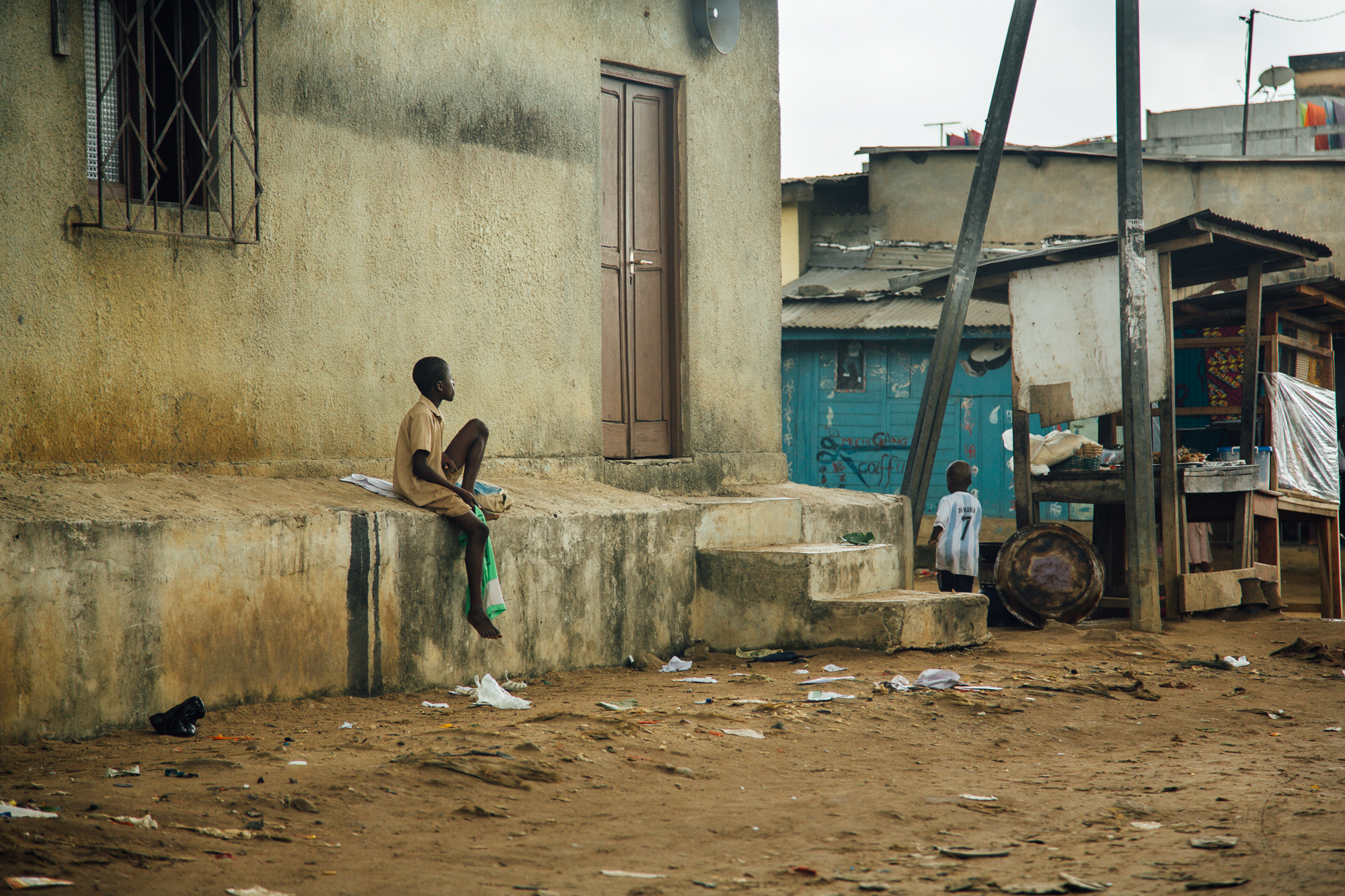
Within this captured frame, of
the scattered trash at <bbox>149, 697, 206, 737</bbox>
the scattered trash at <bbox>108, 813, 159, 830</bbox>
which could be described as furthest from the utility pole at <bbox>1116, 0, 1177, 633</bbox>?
the scattered trash at <bbox>108, 813, 159, 830</bbox>

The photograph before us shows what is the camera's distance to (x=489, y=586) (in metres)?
5.61

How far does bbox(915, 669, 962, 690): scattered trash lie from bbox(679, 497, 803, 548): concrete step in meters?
1.70

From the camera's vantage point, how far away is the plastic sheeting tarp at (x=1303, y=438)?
9.84 m

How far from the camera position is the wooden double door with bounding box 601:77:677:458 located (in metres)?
7.68

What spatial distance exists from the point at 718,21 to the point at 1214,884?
6392 millimetres

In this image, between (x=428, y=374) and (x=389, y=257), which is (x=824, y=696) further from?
(x=389, y=257)

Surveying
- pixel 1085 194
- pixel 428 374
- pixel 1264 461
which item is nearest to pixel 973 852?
pixel 428 374

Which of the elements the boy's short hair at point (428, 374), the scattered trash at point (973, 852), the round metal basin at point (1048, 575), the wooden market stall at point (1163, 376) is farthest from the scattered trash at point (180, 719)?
the wooden market stall at point (1163, 376)

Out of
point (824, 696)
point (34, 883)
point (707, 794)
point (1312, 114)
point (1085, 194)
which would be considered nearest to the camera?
point (34, 883)

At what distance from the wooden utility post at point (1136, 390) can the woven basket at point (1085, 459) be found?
44.2 inches

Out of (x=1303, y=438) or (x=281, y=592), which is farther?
(x=1303, y=438)

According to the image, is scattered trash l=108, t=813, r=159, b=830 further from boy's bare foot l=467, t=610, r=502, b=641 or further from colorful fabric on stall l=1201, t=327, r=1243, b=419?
colorful fabric on stall l=1201, t=327, r=1243, b=419

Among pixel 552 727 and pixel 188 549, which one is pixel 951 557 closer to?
pixel 552 727

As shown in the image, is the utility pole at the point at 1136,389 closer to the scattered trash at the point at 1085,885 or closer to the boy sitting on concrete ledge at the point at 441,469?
the boy sitting on concrete ledge at the point at 441,469
